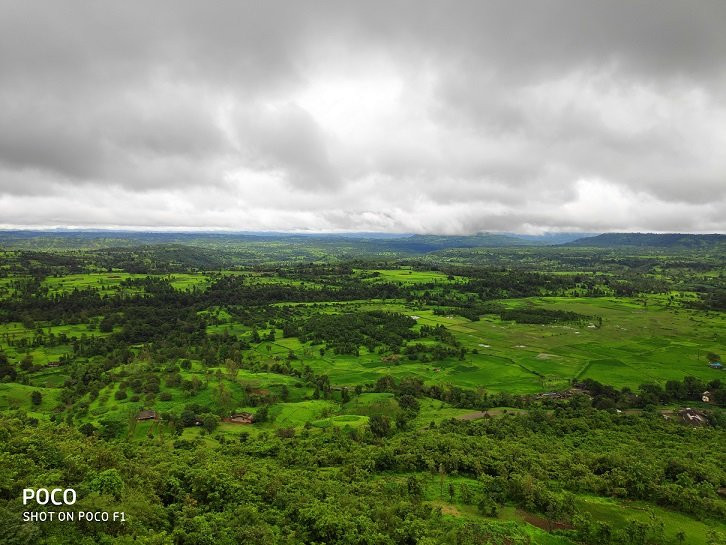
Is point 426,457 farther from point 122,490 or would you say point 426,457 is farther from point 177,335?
point 177,335

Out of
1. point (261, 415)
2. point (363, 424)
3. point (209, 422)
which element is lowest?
point (261, 415)

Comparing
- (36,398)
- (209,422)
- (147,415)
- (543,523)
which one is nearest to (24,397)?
(36,398)

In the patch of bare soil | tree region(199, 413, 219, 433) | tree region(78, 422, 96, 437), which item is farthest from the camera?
tree region(199, 413, 219, 433)

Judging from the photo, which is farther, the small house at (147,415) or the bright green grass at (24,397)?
the bright green grass at (24,397)

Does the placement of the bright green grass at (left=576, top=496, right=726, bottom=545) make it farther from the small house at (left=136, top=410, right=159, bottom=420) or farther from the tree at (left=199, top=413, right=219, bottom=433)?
the small house at (left=136, top=410, right=159, bottom=420)

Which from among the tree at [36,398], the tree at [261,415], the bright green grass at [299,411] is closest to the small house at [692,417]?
the bright green grass at [299,411]

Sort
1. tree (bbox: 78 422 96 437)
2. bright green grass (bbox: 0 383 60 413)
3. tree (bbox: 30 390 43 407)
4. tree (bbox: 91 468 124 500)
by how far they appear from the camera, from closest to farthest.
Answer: tree (bbox: 91 468 124 500), tree (bbox: 78 422 96 437), bright green grass (bbox: 0 383 60 413), tree (bbox: 30 390 43 407)

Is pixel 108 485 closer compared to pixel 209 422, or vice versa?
pixel 108 485

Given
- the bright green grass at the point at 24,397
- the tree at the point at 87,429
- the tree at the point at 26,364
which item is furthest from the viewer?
the tree at the point at 26,364

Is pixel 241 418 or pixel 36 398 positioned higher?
pixel 36 398

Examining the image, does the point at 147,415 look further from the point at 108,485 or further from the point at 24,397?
the point at 108,485

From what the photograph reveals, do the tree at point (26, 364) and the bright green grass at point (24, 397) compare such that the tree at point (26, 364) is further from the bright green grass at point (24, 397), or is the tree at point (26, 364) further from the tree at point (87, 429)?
the tree at point (87, 429)

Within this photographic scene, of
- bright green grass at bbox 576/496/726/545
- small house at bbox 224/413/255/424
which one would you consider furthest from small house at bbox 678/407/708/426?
small house at bbox 224/413/255/424

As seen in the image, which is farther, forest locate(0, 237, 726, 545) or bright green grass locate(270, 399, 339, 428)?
bright green grass locate(270, 399, 339, 428)
